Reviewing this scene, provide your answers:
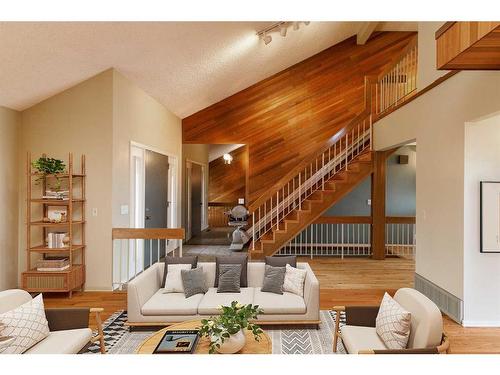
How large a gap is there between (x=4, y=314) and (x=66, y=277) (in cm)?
226

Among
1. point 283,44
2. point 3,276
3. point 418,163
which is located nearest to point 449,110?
point 418,163

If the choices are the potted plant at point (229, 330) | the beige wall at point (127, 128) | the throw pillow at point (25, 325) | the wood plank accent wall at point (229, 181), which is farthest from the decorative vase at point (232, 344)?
the wood plank accent wall at point (229, 181)

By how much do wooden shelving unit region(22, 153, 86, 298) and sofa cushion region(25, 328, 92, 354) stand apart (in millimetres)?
2057

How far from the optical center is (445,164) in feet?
15.2

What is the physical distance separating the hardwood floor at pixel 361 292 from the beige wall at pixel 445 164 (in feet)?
1.64

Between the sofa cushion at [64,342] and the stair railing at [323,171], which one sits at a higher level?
the stair railing at [323,171]

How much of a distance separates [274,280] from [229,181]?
821 cm

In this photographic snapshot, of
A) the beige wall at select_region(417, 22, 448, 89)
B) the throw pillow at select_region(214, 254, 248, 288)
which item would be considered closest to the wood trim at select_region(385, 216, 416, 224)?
the beige wall at select_region(417, 22, 448, 89)

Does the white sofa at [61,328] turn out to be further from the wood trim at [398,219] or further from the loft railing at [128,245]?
the wood trim at [398,219]

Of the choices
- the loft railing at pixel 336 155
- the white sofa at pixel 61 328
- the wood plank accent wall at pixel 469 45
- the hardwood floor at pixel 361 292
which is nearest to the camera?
the wood plank accent wall at pixel 469 45

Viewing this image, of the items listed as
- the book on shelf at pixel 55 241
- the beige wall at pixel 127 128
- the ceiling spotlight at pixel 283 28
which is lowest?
the book on shelf at pixel 55 241

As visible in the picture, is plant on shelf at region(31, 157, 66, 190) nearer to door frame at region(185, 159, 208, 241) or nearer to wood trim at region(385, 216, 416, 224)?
door frame at region(185, 159, 208, 241)

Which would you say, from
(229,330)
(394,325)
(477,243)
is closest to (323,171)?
(477,243)

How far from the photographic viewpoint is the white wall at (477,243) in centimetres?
416
